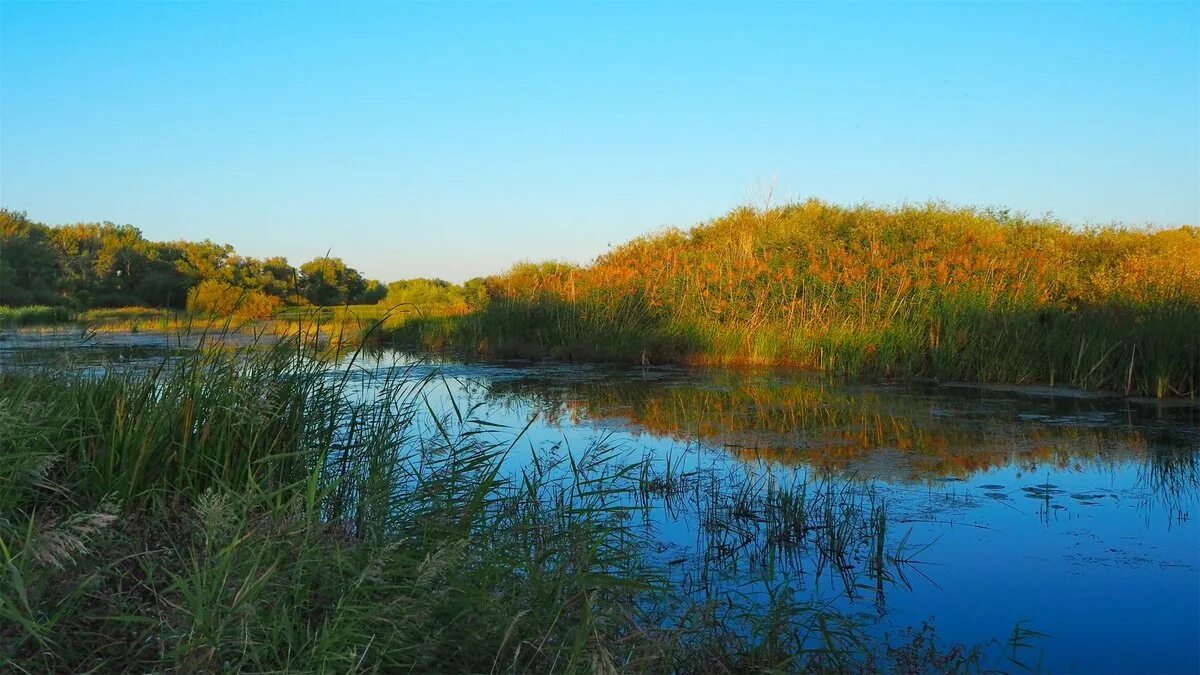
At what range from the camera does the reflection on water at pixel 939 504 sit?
318cm

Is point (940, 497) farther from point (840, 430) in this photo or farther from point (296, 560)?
point (296, 560)

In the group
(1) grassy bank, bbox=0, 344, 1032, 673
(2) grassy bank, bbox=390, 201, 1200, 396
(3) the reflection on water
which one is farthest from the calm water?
(2) grassy bank, bbox=390, 201, 1200, 396

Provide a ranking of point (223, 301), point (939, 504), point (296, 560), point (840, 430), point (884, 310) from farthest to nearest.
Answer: point (884, 310), point (840, 430), point (223, 301), point (939, 504), point (296, 560)

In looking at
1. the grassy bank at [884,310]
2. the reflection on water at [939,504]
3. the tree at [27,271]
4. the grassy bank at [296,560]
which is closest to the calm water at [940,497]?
the reflection on water at [939,504]

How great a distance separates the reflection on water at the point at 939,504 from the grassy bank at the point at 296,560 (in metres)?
0.12

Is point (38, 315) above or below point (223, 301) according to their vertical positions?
below

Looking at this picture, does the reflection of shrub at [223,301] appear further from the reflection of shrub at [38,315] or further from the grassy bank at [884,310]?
the grassy bank at [884,310]

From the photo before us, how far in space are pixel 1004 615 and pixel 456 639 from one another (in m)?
2.15

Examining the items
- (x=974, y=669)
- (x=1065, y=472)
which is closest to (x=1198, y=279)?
(x=1065, y=472)

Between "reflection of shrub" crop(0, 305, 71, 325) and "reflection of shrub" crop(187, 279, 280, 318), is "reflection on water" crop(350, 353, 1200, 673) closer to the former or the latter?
"reflection of shrub" crop(187, 279, 280, 318)

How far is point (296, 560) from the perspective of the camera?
7.42ft

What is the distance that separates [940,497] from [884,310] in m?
6.30

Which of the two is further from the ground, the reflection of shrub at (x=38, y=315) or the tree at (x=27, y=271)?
the tree at (x=27, y=271)

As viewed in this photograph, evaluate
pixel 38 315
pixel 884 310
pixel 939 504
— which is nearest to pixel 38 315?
pixel 38 315
